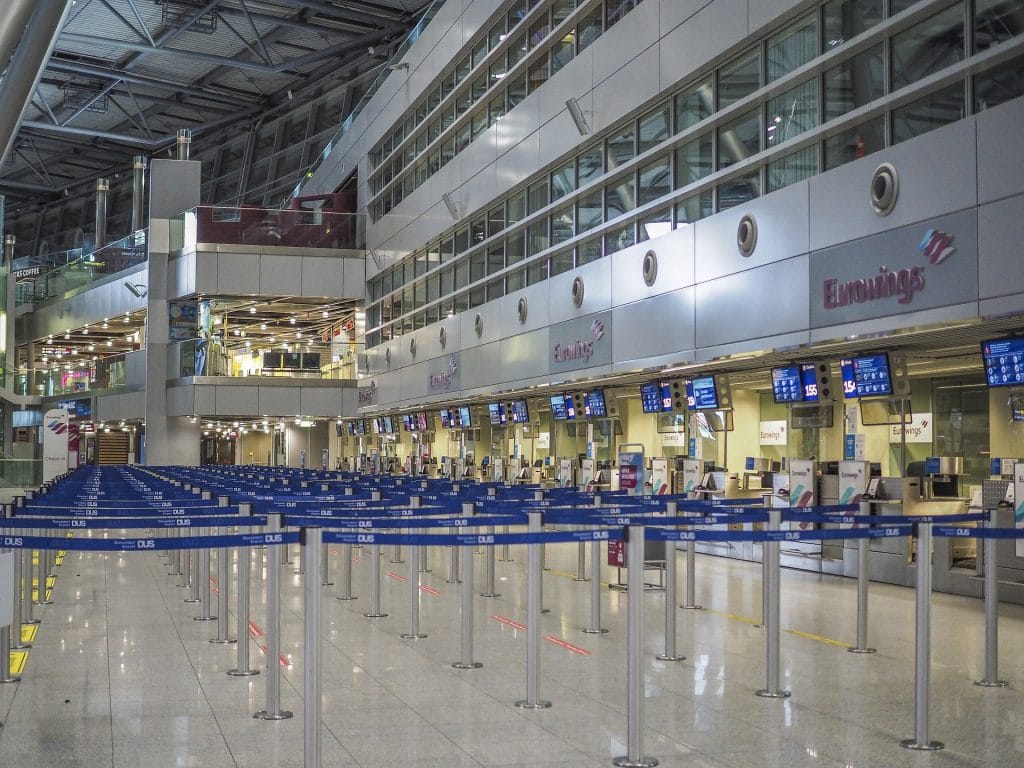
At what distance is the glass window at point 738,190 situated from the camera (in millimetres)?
17328

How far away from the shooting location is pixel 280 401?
42781mm

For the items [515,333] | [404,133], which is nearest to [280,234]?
[404,133]

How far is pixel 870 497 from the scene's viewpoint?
633 inches

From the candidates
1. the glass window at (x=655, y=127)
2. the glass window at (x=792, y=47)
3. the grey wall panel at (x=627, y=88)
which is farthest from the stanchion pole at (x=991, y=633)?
the grey wall panel at (x=627, y=88)

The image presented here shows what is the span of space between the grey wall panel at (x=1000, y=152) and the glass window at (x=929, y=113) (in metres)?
0.80

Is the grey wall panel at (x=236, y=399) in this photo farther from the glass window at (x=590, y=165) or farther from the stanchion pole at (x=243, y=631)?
the stanchion pole at (x=243, y=631)

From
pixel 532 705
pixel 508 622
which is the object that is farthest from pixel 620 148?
pixel 532 705

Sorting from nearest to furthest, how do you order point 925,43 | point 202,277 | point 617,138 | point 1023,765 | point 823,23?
point 1023,765, point 925,43, point 823,23, point 617,138, point 202,277

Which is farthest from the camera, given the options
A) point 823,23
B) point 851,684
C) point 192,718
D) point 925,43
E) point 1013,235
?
point 823,23

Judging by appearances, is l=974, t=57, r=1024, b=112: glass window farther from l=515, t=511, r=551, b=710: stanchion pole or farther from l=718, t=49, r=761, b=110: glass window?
l=515, t=511, r=551, b=710: stanchion pole

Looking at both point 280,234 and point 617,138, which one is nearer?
point 617,138

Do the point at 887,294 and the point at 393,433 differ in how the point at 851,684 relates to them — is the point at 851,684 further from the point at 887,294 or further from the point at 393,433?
the point at 393,433

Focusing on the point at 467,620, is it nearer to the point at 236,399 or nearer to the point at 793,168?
the point at 793,168

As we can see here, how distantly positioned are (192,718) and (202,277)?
118 ft
